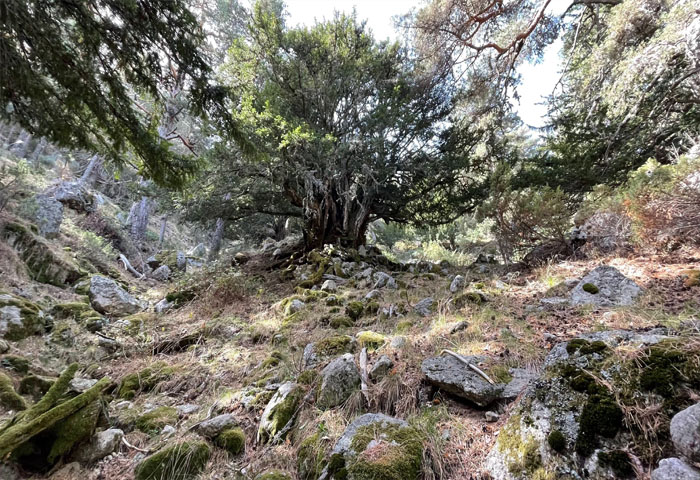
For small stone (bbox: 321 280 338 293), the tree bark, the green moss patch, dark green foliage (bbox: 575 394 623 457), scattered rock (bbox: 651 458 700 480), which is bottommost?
the green moss patch

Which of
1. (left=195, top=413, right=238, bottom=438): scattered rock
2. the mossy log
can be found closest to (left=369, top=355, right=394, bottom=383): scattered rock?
(left=195, top=413, right=238, bottom=438): scattered rock

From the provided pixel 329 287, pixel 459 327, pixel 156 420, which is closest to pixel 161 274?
pixel 329 287

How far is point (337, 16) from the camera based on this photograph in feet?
23.9

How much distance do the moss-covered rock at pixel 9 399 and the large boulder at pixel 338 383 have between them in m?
2.24

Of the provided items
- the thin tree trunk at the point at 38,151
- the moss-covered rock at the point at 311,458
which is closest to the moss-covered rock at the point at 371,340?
the moss-covered rock at the point at 311,458

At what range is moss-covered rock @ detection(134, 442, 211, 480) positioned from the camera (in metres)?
1.65

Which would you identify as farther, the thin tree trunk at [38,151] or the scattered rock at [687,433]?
the thin tree trunk at [38,151]

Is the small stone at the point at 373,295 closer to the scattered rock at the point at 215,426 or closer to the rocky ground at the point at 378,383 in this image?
the rocky ground at the point at 378,383

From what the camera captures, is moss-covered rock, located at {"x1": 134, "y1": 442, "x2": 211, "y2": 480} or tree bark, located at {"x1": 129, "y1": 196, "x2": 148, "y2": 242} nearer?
moss-covered rock, located at {"x1": 134, "y1": 442, "x2": 211, "y2": 480}

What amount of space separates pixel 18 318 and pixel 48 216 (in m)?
4.85

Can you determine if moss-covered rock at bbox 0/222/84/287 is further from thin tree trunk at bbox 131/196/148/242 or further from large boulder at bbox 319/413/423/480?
large boulder at bbox 319/413/423/480

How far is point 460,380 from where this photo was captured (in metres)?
1.93

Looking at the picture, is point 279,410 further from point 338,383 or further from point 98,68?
point 98,68

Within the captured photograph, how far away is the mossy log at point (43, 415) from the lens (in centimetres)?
164
